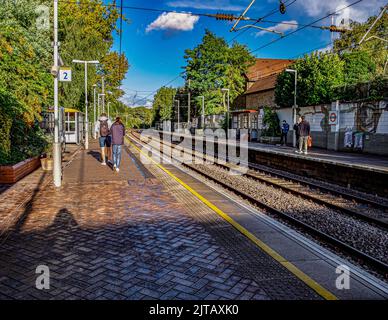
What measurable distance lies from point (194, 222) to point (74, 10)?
37.6 meters

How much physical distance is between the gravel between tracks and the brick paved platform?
97.0 inches

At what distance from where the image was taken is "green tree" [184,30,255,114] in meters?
59.9

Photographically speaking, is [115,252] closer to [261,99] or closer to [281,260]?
[281,260]

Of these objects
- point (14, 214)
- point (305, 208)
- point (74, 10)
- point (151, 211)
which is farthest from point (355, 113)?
point (74, 10)

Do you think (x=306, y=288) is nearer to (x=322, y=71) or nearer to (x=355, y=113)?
(x=355, y=113)

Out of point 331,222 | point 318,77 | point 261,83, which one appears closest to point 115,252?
point 331,222

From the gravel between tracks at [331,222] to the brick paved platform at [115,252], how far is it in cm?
246

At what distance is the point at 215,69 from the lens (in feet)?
200

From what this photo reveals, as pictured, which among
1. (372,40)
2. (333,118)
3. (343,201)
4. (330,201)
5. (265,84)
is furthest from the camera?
(265,84)

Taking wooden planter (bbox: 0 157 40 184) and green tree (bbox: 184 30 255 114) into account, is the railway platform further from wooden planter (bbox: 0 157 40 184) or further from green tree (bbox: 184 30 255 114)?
green tree (bbox: 184 30 255 114)

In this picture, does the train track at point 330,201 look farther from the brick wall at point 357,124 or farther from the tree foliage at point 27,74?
the brick wall at point 357,124

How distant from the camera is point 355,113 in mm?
22984

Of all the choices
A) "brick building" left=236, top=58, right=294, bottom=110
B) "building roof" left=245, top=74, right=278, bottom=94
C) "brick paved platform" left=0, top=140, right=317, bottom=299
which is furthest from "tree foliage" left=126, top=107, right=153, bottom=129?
"brick paved platform" left=0, top=140, right=317, bottom=299

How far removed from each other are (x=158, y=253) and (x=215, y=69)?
2306 inches
